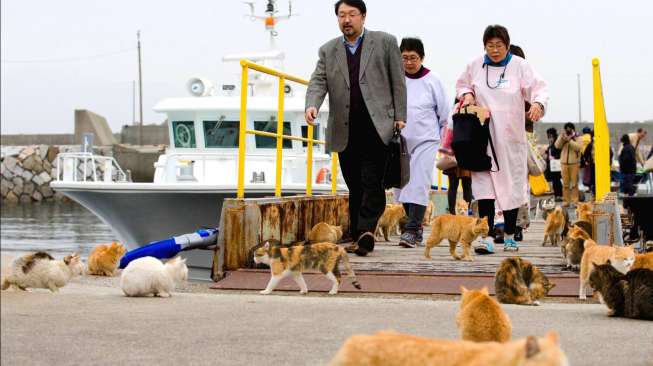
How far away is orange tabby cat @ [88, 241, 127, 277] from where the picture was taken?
820 cm

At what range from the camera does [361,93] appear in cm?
743

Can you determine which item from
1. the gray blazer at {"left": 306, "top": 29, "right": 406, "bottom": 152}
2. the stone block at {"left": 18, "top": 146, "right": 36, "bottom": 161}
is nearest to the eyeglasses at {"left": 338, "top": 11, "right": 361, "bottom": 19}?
the gray blazer at {"left": 306, "top": 29, "right": 406, "bottom": 152}

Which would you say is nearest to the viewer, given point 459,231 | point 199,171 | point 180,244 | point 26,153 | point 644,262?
point 644,262

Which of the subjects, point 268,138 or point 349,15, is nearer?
point 349,15

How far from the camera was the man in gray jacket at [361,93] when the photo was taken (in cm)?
743

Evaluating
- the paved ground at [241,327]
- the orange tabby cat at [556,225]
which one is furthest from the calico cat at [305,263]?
the orange tabby cat at [556,225]

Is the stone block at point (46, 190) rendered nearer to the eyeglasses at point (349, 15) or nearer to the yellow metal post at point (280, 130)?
the yellow metal post at point (280, 130)

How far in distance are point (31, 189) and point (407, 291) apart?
4632 centimetres

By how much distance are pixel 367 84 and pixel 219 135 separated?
29.4ft

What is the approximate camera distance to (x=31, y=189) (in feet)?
164

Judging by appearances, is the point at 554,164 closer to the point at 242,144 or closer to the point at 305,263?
the point at 242,144

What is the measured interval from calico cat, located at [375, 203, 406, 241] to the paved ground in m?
4.00

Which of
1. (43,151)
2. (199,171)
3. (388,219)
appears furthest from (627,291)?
(43,151)

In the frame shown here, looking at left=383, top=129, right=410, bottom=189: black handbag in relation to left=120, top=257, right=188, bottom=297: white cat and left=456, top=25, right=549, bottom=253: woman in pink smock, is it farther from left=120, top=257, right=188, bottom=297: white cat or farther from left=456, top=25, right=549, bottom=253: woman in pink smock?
left=120, top=257, right=188, bottom=297: white cat
